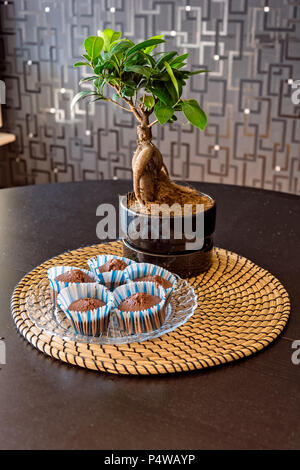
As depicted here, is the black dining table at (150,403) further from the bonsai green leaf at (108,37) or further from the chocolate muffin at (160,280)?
the bonsai green leaf at (108,37)

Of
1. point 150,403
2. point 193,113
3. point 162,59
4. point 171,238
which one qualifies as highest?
point 162,59

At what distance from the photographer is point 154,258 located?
46.1 inches

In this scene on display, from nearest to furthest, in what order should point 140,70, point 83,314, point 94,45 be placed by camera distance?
point 83,314, point 140,70, point 94,45

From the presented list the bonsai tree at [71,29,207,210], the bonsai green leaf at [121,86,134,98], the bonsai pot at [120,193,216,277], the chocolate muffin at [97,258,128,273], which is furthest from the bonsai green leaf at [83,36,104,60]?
the chocolate muffin at [97,258,128,273]

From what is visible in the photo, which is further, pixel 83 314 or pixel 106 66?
pixel 106 66

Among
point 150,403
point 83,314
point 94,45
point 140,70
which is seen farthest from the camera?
point 94,45

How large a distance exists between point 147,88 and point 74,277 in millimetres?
399

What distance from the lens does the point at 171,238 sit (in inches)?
45.4

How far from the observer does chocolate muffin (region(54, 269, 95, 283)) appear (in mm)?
1060

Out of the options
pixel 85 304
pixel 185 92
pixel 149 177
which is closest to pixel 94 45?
pixel 149 177

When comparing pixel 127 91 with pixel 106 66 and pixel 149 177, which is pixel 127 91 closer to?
pixel 106 66

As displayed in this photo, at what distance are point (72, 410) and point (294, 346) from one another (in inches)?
15.7

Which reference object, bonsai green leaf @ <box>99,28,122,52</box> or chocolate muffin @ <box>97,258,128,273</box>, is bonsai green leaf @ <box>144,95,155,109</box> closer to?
bonsai green leaf @ <box>99,28,122,52</box>
